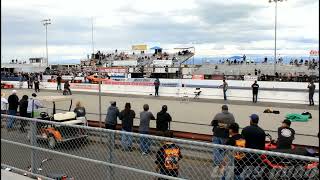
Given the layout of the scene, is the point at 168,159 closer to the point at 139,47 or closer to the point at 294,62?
the point at 294,62

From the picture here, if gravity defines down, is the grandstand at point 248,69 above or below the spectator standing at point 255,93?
above

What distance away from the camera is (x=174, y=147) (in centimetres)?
665

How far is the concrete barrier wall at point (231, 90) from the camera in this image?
27.2m

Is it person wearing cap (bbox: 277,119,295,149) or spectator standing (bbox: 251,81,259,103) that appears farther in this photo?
spectator standing (bbox: 251,81,259,103)

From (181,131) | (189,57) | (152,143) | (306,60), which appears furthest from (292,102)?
(189,57)

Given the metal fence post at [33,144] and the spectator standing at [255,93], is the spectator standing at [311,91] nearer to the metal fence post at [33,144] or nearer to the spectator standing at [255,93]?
the spectator standing at [255,93]

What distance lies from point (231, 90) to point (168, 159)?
23.6 meters

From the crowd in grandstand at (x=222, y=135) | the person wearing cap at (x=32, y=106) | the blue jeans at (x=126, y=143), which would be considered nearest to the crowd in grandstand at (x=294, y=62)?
the person wearing cap at (x=32, y=106)

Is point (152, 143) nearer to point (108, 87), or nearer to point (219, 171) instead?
point (219, 171)

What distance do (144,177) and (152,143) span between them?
672 millimetres

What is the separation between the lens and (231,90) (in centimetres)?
2961

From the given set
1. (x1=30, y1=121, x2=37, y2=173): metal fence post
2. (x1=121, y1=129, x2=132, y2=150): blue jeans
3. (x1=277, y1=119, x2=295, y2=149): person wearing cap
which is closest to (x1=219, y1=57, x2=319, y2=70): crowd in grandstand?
(x1=277, y1=119, x2=295, y2=149): person wearing cap

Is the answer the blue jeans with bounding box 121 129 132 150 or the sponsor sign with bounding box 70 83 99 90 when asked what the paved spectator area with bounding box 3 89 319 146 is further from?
the sponsor sign with bounding box 70 83 99 90

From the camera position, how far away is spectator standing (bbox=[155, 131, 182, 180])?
6.53 metres
